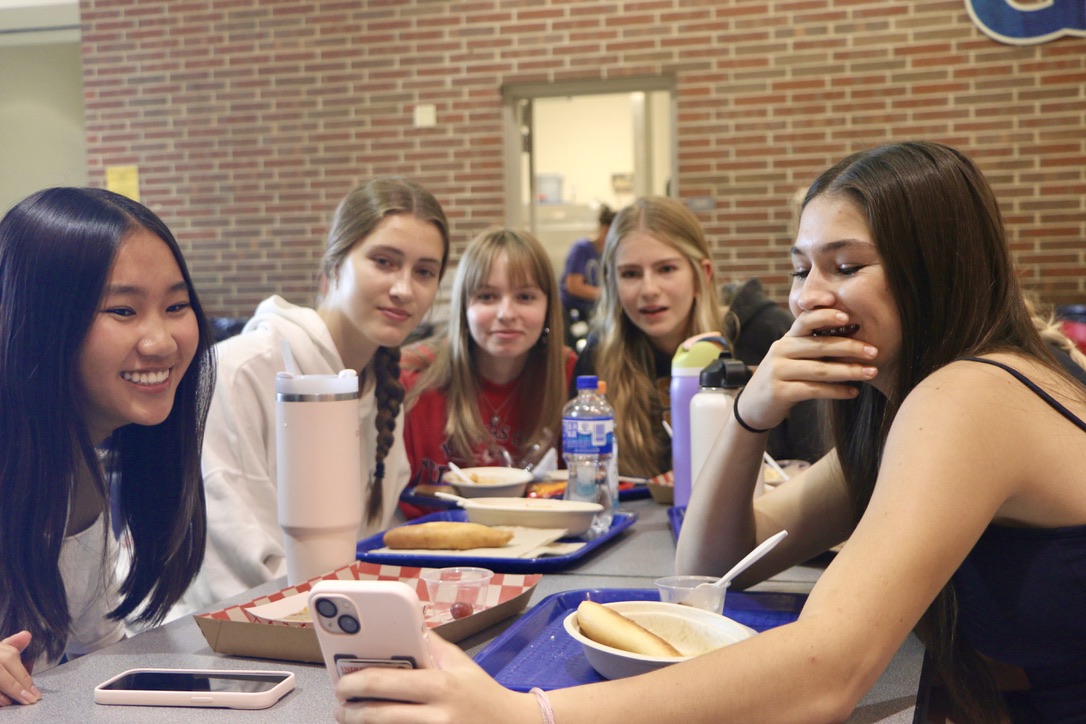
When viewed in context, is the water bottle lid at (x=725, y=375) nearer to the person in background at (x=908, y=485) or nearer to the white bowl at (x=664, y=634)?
the person in background at (x=908, y=485)

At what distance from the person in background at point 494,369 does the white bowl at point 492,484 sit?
47cm

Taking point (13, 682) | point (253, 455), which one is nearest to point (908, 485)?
point (13, 682)

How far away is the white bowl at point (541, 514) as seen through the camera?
5.62ft

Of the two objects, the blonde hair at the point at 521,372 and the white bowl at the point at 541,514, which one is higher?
the blonde hair at the point at 521,372

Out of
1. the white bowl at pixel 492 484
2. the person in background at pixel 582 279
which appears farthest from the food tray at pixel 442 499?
the person in background at pixel 582 279

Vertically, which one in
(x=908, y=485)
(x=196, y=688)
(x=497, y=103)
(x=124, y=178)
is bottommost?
(x=196, y=688)

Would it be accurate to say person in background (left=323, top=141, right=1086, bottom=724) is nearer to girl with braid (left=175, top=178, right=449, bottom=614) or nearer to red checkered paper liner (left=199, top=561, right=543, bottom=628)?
red checkered paper liner (left=199, top=561, right=543, bottom=628)

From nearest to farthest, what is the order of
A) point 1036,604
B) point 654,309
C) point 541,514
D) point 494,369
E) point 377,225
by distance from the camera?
1. point 1036,604
2. point 541,514
3. point 377,225
4. point 654,309
5. point 494,369

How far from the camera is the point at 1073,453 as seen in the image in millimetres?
1041

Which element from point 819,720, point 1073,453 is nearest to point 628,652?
point 819,720

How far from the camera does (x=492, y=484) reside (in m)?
2.09

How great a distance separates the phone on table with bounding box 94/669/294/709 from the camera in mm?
975

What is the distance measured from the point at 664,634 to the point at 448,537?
1.91ft

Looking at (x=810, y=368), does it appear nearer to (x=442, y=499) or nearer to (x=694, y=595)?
(x=694, y=595)
